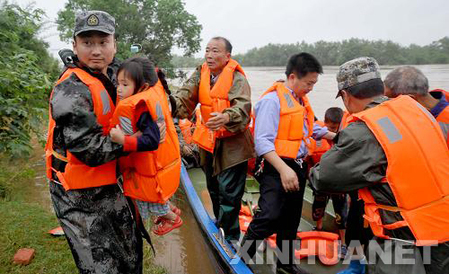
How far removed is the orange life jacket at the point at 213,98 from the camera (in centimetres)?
296

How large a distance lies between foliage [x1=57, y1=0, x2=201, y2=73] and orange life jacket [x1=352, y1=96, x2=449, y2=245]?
17.3 meters

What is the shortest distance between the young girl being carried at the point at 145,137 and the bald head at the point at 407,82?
5.55 feet

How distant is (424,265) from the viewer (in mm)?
1647

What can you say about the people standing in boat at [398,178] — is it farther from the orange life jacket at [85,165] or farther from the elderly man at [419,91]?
the orange life jacket at [85,165]

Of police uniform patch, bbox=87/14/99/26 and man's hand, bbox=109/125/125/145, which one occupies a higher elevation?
police uniform patch, bbox=87/14/99/26

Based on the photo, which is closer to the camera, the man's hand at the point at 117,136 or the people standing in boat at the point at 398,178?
the people standing in boat at the point at 398,178

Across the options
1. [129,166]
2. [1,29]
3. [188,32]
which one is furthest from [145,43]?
[129,166]

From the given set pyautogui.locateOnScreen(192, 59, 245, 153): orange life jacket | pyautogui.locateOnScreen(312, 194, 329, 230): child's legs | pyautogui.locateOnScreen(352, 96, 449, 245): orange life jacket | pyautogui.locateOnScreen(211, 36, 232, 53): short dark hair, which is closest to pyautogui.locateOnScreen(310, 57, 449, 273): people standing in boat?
pyautogui.locateOnScreen(352, 96, 449, 245): orange life jacket

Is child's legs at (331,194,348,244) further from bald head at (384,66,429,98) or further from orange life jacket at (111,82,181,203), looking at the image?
orange life jacket at (111,82,181,203)

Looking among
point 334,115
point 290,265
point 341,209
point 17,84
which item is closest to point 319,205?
point 341,209

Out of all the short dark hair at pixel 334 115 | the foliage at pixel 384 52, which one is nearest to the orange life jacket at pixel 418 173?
the short dark hair at pixel 334 115

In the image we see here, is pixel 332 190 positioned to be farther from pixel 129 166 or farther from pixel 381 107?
pixel 129 166

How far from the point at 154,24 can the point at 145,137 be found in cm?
1817

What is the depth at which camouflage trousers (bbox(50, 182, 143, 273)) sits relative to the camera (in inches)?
75.8
